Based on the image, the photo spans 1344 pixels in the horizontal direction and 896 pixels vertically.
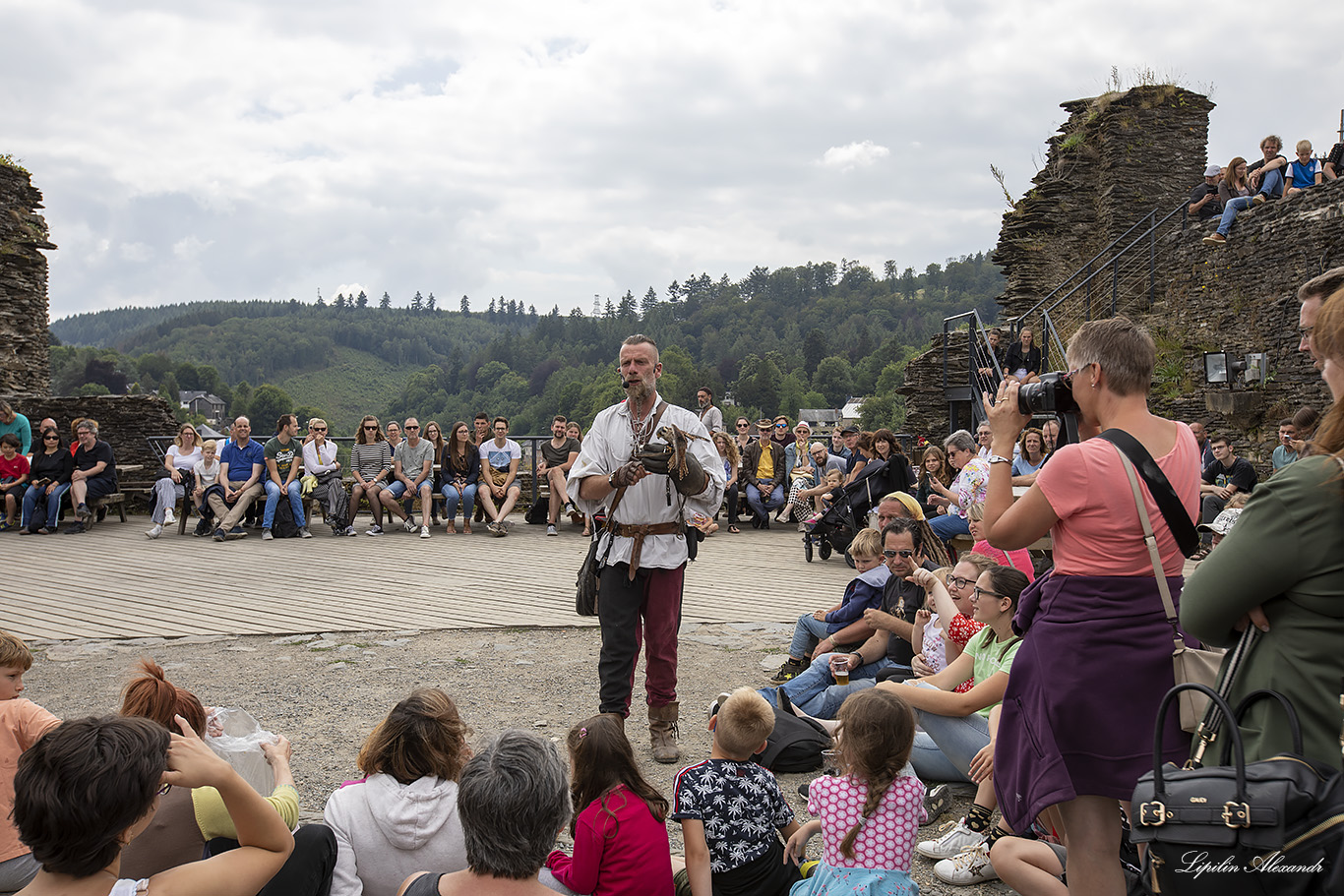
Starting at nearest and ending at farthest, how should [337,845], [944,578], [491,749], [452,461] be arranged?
[491,749] < [337,845] < [944,578] < [452,461]

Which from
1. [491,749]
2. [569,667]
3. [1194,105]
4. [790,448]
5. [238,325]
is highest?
[238,325]

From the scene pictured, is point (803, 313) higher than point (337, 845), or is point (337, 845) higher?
point (803, 313)

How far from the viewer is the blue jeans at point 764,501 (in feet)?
42.7

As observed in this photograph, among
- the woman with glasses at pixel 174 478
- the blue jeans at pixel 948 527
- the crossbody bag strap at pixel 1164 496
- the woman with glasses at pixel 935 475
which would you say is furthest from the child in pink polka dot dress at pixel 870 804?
the woman with glasses at pixel 174 478

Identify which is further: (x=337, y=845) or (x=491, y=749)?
(x=337, y=845)

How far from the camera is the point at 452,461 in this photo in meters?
12.5

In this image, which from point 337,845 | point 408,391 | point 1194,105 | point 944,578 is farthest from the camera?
point 408,391

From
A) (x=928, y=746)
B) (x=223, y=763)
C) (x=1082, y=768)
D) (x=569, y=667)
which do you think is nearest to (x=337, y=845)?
(x=223, y=763)

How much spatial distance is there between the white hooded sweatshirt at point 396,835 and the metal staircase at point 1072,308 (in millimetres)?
14089

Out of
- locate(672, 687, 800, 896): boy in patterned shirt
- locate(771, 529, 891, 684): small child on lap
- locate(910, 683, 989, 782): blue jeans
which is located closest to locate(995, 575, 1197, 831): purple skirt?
locate(672, 687, 800, 896): boy in patterned shirt

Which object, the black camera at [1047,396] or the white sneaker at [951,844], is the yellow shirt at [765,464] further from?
the black camera at [1047,396]

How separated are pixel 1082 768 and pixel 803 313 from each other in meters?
116

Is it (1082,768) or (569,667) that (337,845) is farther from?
(569,667)

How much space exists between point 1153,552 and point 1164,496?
156mm
